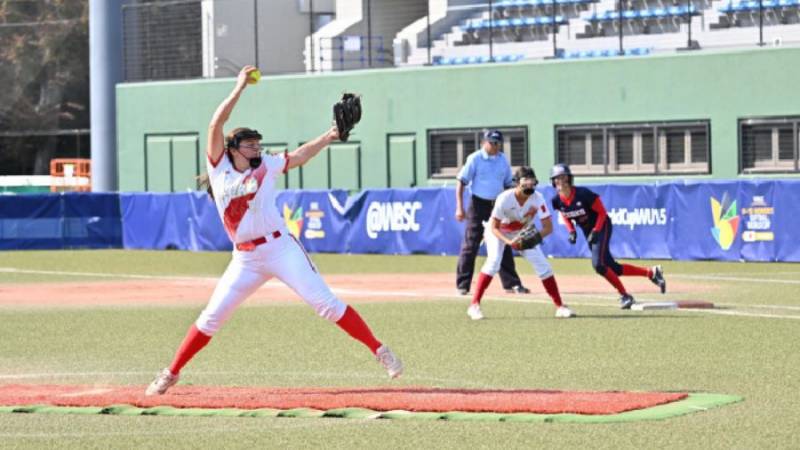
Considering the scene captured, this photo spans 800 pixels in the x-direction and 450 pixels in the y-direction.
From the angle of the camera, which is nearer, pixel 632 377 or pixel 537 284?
A: pixel 632 377

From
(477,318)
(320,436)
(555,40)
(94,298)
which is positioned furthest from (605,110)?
(320,436)

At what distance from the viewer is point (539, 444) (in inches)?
373

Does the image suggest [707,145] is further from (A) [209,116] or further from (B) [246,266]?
(B) [246,266]

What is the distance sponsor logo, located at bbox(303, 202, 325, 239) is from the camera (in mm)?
35688

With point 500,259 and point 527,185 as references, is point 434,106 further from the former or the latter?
point 527,185

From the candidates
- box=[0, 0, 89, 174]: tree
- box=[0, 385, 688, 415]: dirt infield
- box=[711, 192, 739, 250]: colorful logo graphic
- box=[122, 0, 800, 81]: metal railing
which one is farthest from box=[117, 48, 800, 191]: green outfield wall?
box=[0, 385, 688, 415]: dirt infield

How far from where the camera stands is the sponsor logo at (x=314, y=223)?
3569 centimetres

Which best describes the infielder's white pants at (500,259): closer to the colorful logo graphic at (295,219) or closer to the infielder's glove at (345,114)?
the infielder's glove at (345,114)

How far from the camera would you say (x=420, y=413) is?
10680 millimetres

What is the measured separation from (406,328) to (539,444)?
26.0 ft

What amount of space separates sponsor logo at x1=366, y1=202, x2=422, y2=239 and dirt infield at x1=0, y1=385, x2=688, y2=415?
21885mm

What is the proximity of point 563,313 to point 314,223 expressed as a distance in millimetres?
18172

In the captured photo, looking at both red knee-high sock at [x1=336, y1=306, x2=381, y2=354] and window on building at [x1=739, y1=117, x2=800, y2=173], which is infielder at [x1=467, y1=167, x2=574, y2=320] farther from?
window on building at [x1=739, y1=117, x2=800, y2=173]

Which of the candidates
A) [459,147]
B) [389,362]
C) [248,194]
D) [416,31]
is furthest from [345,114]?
[416,31]
